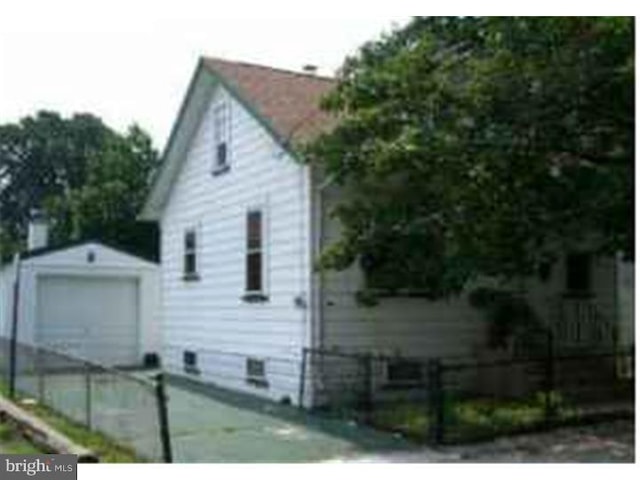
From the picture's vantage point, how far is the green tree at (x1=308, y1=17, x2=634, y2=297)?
12.5 m

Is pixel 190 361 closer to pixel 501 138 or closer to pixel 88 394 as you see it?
pixel 88 394

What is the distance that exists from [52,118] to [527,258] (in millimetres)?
51531

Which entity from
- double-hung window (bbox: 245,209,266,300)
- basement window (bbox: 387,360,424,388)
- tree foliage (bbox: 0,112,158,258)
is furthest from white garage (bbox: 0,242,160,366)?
tree foliage (bbox: 0,112,158,258)

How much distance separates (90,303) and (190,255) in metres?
4.80

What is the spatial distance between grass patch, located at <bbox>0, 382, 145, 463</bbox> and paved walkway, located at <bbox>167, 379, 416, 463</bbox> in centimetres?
57

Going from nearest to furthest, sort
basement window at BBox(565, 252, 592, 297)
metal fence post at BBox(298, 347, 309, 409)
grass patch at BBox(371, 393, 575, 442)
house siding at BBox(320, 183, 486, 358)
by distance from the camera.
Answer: grass patch at BBox(371, 393, 575, 442) → metal fence post at BBox(298, 347, 309, 409) → house siding at BBox(320, 183, 486, 358) → basement window at BBox(565, 252, 592, 297)

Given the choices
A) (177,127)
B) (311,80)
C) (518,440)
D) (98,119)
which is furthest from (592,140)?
(98,119)

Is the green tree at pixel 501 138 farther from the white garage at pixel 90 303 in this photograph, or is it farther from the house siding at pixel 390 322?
the white garage at pixel 90 303

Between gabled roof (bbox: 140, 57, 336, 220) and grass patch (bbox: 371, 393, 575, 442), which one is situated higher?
gabled roof (bbox: 140, 57, 336, 220)

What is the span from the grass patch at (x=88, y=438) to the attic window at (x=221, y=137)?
5.61m

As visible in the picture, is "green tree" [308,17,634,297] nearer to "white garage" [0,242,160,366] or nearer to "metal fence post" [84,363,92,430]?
"metal fence post" [84,363,92,430]

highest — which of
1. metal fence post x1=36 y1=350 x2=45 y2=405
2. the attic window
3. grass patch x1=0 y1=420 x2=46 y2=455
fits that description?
the attic window

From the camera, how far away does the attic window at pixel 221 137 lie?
1973cm

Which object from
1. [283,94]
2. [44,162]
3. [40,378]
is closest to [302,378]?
[40,378]
